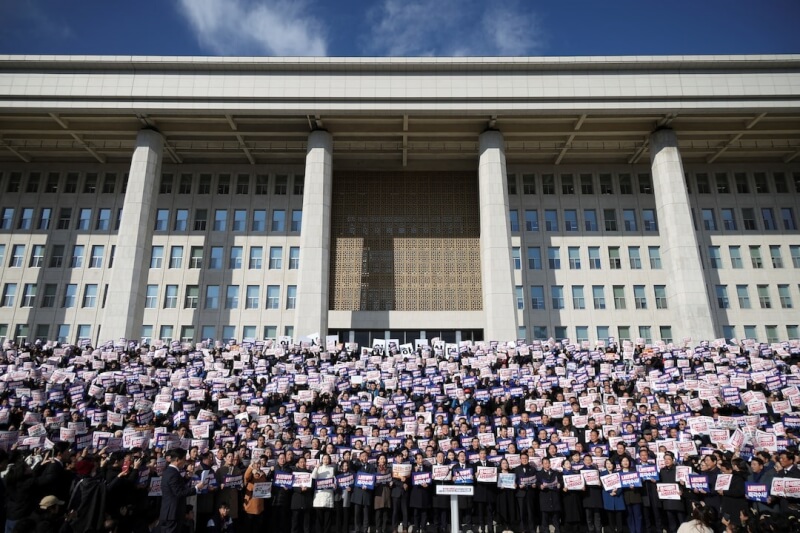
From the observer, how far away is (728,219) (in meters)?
40.6

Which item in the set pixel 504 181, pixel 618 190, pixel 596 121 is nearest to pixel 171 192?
pixel 504 181

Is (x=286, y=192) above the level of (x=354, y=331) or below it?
above

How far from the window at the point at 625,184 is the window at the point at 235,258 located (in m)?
28.0

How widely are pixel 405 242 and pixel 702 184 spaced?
22.5 meters

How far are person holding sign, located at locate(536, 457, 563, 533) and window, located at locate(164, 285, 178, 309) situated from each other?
1293 inches

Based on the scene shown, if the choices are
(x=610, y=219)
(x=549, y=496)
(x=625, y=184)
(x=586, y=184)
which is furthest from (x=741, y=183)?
(x=549, y=496)

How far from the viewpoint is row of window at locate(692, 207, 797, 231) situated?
40344mm

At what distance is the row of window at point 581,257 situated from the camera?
1554 inches

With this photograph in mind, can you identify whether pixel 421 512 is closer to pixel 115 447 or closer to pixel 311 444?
pixel 311 444

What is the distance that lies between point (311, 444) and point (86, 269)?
3353 cm

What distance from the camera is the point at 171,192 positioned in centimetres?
4097

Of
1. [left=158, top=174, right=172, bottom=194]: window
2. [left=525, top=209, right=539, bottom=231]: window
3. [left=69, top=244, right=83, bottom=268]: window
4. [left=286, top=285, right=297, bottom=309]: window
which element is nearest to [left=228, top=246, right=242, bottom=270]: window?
[left=286, top=285, right=297, bottom=309]: window

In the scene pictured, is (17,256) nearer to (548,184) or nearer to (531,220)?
(531,220)

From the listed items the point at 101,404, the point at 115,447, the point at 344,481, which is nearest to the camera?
the point at 344,481
